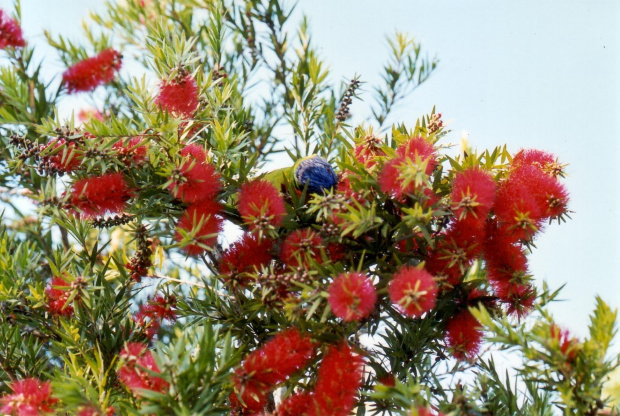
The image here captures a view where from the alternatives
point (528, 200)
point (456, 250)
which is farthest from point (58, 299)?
point (528, 200)

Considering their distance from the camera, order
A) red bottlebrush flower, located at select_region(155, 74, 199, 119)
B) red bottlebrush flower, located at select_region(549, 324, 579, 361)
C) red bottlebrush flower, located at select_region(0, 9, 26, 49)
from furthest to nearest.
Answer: red bottlebrush flower, located at select_region(0, 9, 26, 49)
red bottlebrush flower, located at select_region(155, 74, 199, 119)
red bottlebrush flower, located at select_region(549, 324, 579, 361)

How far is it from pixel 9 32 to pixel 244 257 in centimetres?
97

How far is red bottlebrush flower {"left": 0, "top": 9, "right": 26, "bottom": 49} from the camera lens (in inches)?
62.6

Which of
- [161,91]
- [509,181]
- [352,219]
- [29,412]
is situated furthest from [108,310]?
[509,181]

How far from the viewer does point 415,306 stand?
2.71 ft

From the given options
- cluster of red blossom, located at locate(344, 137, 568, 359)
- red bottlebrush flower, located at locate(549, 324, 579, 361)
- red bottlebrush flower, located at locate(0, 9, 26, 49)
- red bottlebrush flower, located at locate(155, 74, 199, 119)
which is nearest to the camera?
red bottlebrush flower, located at locate(549, 324, 579, 361)

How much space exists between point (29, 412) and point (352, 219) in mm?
473

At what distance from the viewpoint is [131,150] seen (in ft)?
3.27

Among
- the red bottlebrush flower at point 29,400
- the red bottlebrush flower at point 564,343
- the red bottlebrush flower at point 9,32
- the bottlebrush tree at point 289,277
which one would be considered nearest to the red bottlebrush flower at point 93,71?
the red bottlebrush flower at point 9,32

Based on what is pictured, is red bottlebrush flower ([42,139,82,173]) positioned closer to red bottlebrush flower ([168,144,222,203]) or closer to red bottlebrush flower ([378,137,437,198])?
red bottlebrush flower ([168,144,222,203])

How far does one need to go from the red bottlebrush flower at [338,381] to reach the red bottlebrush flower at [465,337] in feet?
0.48

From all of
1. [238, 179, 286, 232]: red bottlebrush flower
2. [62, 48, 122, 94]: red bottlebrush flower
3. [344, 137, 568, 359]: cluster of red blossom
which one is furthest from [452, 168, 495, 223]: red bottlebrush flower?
[62, 48, 122, 94]: red bottlebrush flower

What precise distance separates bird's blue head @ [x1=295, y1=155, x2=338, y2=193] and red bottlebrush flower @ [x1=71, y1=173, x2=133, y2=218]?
0.25 metres

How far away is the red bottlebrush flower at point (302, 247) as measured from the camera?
3.05 feet
